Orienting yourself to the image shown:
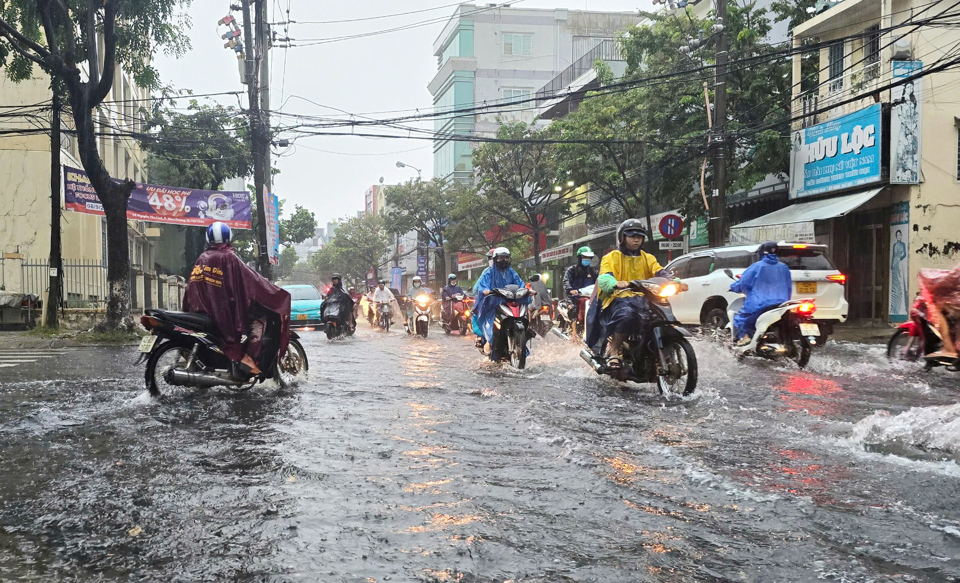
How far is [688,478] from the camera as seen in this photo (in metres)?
4.05

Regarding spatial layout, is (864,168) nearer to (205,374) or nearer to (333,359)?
(333,359)

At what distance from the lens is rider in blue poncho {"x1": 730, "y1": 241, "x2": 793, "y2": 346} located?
979cm

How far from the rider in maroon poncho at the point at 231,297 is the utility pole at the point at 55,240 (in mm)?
12194

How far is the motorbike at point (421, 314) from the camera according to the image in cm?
1844

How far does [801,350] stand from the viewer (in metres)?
9.87

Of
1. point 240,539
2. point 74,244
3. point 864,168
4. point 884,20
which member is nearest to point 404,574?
point 240,539

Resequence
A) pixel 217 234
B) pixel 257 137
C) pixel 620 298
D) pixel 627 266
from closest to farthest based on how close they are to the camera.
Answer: pixel 217 234 < pixel 620 298 < pixel 627 266 < pixel 257 137

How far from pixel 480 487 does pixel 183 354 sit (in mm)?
4088

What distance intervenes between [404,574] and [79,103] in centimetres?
1620

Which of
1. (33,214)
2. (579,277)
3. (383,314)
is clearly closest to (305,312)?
(383,314)

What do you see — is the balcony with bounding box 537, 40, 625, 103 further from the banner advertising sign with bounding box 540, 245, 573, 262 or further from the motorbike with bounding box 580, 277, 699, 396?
the motorbike with bounding box 580, 277, 699, 396

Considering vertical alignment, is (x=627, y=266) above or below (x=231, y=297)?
above

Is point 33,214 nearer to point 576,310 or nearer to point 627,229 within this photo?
point 576,310

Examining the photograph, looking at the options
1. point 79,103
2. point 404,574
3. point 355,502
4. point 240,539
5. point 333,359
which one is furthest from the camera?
point 79,103
